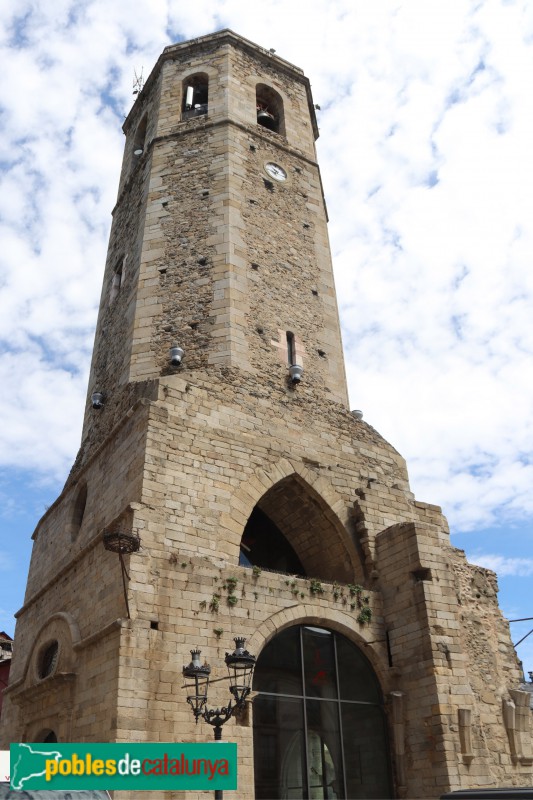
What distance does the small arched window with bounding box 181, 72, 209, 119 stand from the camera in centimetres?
1834

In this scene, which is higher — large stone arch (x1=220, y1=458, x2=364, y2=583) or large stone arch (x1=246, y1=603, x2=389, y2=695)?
large stone arch (x1=220, y1=458, x2=364, y2=583)

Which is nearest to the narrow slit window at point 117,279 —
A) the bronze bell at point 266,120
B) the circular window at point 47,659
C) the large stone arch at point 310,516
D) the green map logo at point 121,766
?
the bronze bell at point 266,120

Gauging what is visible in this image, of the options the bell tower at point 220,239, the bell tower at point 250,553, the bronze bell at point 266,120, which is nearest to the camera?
the bell tower at point 250,553

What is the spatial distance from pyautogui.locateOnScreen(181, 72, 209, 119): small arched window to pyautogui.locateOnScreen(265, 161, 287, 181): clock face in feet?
8.44

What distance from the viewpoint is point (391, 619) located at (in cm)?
1154

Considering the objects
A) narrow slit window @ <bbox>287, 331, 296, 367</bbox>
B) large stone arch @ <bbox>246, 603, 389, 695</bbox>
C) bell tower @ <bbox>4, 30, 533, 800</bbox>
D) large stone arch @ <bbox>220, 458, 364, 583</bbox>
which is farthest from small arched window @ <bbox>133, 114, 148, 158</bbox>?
large stone arch @ <bbox>246, 603, 389, 695</bbox>

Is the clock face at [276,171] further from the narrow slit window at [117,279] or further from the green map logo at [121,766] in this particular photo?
the green map logo at [121,766]

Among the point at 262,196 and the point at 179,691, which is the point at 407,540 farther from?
the point at 262,196

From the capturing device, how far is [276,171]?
1730 cm

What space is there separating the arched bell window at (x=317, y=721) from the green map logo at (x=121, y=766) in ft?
10.7

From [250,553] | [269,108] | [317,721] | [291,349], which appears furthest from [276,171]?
[317,721]

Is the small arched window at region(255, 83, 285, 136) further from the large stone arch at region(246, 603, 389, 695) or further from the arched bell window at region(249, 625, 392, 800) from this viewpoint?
the arched bell window at region(249, 625, 392, 800)

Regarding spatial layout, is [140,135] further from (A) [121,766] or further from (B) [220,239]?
(A) [121,766]

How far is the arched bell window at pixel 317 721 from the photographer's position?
989 centimetres
